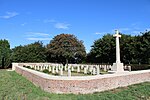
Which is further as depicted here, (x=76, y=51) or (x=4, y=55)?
(x=76, y=51)

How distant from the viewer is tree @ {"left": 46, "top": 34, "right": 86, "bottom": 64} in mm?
51875

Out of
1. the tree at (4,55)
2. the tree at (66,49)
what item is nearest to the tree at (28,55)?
the tree at (66,49)

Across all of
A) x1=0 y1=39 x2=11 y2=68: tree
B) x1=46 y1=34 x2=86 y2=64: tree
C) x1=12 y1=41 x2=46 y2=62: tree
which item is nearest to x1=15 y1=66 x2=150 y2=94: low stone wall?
x1=0 y1=39 x2=11 y2=68: tree

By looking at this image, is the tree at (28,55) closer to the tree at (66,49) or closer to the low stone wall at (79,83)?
the tree at (66,49)

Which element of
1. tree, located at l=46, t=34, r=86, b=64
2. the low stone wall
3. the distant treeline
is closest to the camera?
the low stone wall

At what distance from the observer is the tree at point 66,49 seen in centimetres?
5188

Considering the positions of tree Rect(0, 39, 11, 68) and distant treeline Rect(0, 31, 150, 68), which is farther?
tree Rect(0, 39, 11, 68)

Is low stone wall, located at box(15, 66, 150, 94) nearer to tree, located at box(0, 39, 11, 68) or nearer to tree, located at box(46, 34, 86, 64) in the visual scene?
tree, located at box(0, 39, 11, 68)

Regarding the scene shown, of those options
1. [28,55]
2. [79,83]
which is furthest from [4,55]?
[79,83]

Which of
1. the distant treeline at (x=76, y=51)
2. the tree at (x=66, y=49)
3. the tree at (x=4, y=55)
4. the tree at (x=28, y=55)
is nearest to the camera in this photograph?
the distant treeline at (x=76, y=51)

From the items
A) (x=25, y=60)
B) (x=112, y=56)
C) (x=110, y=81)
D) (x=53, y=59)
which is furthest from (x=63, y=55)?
(x=110, y=81)

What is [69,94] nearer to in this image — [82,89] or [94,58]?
[82,89]

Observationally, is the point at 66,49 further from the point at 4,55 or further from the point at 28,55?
the point at 4,55

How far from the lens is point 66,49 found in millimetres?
52156
